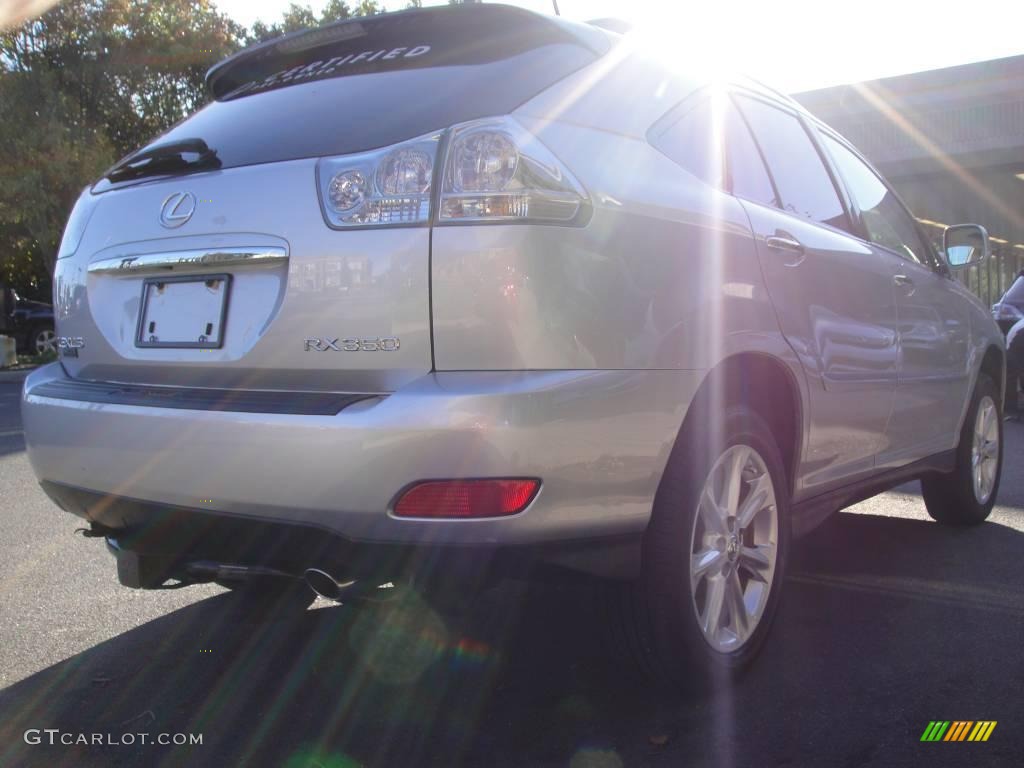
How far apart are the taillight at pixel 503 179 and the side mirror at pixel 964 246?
10.7 feet

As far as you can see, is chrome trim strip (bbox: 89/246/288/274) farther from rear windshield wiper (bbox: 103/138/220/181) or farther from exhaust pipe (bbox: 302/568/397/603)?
exhaust pipe (bbox: 302/568/397/603)

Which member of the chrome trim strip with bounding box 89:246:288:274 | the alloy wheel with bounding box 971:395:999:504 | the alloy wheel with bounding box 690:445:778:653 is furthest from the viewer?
the alloy wheel with bounding box 971:395:999:504

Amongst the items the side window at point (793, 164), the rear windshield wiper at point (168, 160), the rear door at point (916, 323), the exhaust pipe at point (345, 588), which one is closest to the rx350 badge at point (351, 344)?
the exhaust pipe at point (345, 588)

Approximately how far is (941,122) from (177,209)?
77.6 feet

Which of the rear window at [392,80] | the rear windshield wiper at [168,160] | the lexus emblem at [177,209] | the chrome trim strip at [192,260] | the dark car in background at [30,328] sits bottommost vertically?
the dark car in background at [30,328]

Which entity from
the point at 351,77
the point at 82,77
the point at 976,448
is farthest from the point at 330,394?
the point at 82,77

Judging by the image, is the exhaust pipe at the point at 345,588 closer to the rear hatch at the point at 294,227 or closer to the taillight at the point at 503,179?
the rear hatch at the point at 294,227

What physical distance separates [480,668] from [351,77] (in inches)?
67.2

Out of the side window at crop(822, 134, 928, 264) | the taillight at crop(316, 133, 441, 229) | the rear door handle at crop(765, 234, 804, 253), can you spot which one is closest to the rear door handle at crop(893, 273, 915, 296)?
the side window at crop(822, 134, 928, 264)

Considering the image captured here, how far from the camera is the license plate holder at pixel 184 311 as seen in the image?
2.52 meters

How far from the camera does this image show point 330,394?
2326 millimetres

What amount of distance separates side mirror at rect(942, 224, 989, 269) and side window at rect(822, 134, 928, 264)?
1.69ft

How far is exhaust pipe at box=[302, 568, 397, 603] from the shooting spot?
7.76 ft

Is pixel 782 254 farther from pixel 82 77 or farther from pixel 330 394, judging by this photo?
pixel 82 77
